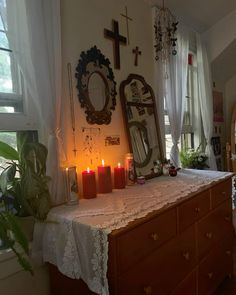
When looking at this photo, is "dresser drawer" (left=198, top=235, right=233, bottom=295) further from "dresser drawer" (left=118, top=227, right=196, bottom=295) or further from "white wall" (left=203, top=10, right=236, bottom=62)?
"white wall" (left=203, top=10, right=236, bottom=62)

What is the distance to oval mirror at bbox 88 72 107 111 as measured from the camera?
1.64m

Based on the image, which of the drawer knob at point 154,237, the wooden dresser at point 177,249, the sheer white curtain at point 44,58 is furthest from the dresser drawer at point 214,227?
the sheer white curtain at point 44,58

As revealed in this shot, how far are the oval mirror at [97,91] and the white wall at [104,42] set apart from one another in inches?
4.5

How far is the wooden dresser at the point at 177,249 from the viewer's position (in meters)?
1.09

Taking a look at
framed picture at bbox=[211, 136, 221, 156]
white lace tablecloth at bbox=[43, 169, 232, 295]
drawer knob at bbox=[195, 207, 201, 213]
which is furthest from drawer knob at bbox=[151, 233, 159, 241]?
framed picture at bbox=[211, 136, 221, 156]

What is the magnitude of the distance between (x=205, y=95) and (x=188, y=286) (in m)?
2.14

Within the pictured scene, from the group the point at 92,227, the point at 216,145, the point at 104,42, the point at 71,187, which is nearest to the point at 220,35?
the point at 216,145

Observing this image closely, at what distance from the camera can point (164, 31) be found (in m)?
2.17

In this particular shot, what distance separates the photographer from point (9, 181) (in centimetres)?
111

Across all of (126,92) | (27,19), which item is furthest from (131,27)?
(27,19)

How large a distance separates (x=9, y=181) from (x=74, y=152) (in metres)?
0.49

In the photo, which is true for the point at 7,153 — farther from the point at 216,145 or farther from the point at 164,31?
the point at 216,145

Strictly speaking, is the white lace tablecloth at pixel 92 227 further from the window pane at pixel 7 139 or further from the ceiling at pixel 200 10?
the ceiling at pixel 200 10

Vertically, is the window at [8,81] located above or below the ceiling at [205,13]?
below
